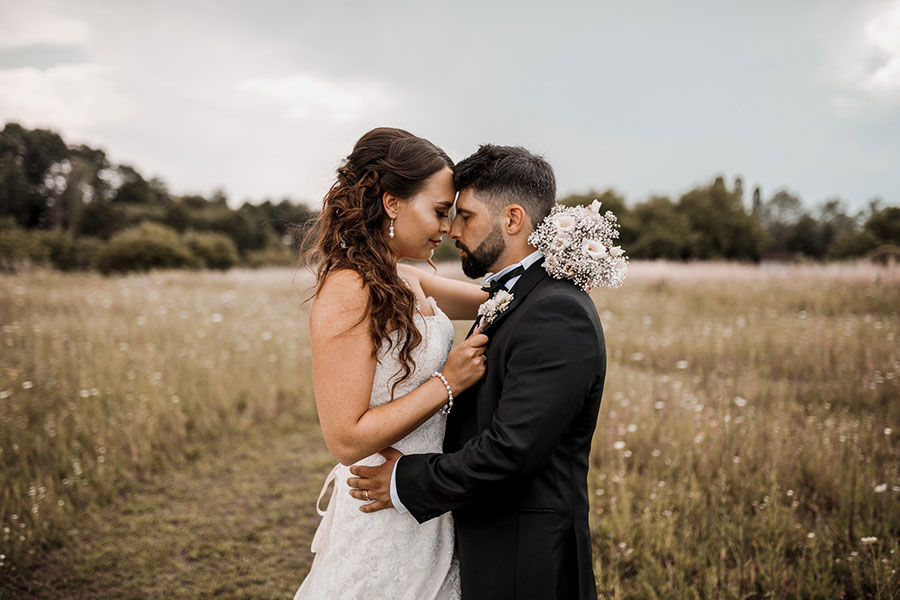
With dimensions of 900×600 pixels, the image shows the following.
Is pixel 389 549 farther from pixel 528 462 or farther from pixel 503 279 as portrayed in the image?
pixel 503 279

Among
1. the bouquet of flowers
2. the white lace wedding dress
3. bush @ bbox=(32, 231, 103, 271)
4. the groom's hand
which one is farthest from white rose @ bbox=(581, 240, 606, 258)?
bush @ bbox=(32, 231, 103, 271)

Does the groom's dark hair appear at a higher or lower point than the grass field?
higher

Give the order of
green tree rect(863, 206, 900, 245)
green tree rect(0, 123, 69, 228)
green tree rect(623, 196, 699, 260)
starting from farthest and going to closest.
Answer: green tree rect(0, 123, 69, 228), green tree rect(623, 196, 699, 260), green tree rect(863, 206, 900, 245)

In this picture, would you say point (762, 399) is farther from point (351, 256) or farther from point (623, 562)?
point (351, 256)

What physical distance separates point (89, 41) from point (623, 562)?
35.5 feet

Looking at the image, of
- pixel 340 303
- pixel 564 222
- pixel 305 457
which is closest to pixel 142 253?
pixel 305 457

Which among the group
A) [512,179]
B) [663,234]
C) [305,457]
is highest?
[663,234]

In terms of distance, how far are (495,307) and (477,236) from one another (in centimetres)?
43

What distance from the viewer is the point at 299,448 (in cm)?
648

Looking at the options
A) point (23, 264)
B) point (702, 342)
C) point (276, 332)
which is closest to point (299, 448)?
point (276, 332)

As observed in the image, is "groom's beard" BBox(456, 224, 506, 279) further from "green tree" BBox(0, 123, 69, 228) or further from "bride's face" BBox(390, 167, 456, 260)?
"green tree" BBox(0, 123, 69, 228)

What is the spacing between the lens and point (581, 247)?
2.07 metres

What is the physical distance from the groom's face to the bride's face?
0.47ft

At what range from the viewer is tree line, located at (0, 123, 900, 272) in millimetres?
38562
